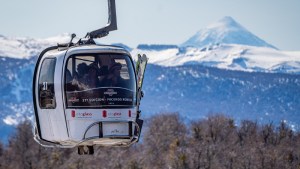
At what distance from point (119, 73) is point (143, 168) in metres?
115

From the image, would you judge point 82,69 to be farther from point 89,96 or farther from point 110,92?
point 110,92

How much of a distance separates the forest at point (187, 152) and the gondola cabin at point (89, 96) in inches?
3893

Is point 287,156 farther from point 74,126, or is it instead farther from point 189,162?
point 74,126

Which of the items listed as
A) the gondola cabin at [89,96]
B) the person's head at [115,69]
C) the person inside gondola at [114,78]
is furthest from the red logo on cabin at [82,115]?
the person's head at [115,69]

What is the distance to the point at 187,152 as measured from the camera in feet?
512

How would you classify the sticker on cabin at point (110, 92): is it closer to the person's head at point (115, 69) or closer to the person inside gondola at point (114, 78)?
the person inside gondola at point (114, 78)

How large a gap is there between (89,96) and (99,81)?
0.80 meters

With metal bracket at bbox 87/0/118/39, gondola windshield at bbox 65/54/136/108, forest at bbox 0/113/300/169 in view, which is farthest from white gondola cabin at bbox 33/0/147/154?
forest at bbox 0/113/300/169

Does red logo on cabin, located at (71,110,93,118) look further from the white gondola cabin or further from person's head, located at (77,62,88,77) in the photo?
→ person's head, located at (77,62,88,77)

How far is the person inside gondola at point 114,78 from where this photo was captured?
39.4m

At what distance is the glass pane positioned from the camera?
129ft

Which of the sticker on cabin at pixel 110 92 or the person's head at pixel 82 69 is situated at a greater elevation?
the person's head at pixel 82 69

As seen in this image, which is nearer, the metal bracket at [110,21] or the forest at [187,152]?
the metal bracket at [110,21]

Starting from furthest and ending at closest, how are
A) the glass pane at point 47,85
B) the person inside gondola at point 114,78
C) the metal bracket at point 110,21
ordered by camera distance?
the metal bracket at point 110,21 < the person inside gondola at point 114,78 < the glass pane at point 47,85
